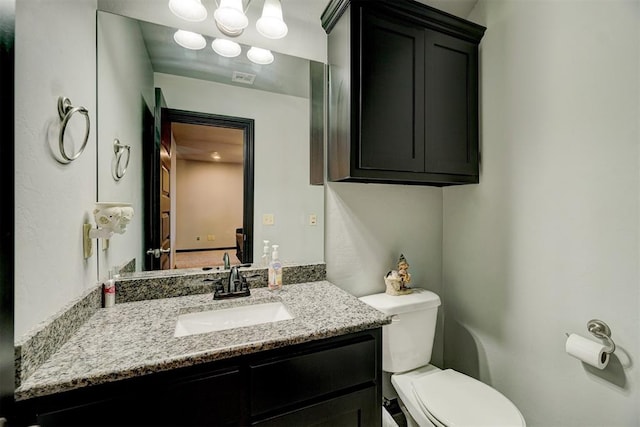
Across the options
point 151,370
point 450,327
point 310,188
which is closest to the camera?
point 151,370

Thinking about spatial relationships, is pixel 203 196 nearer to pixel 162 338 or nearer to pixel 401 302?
pixel 162 338

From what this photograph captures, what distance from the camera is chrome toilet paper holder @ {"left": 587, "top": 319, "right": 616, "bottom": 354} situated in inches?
43.1

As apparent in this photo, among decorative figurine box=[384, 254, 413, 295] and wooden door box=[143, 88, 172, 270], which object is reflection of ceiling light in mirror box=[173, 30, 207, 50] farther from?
decorative figurine box=[384, 254, 413, 295]

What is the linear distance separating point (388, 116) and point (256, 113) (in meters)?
0.69

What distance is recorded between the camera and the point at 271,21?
135cm

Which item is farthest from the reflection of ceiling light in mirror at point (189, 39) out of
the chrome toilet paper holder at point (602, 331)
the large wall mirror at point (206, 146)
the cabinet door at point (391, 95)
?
the chrome toilet paper holder at point (602, 331)

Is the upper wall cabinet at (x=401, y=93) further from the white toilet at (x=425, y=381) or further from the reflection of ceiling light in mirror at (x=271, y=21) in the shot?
the white toilet at (x=425, y=381)

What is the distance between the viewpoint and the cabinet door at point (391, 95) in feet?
4.41

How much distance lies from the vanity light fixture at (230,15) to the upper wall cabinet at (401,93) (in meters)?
0.47

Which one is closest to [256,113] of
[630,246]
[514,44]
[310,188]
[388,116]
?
[310,188]

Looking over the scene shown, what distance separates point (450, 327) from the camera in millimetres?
1897

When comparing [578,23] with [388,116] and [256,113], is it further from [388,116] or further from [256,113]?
[256,113]

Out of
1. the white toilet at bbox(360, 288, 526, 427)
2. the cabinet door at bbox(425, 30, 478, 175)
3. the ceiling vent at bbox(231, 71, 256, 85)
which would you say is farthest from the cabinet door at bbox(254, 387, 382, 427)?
the ceiling vent at bbox(231, 71, 256, 85)

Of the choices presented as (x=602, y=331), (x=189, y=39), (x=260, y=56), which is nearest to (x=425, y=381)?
(x=602, y=331)
